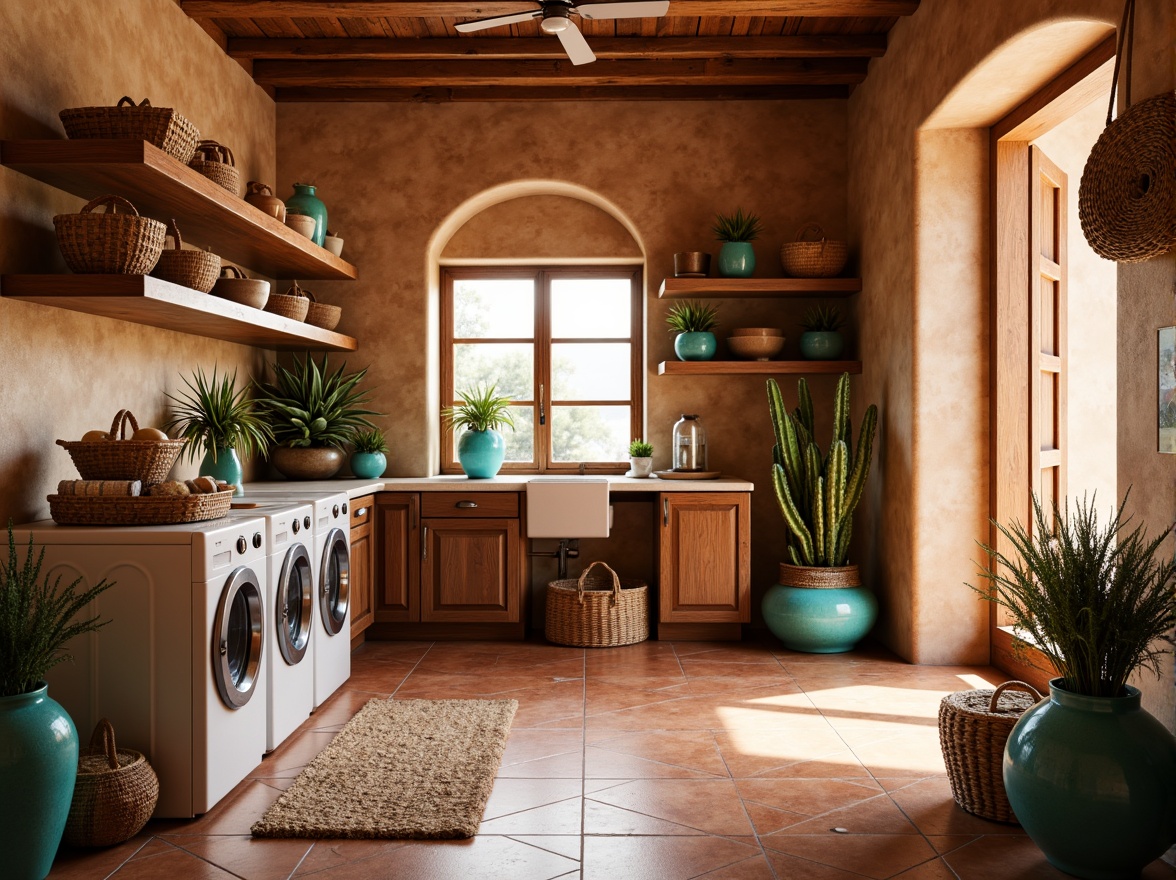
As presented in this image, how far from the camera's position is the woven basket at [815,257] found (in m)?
5.33

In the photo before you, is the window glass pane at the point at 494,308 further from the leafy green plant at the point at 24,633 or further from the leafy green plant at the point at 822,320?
the leafy green plant at the point at 24,633

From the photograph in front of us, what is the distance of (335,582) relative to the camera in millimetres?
4242

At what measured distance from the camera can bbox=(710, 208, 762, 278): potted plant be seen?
5.39 meters

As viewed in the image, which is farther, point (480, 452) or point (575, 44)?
point (480, 452)

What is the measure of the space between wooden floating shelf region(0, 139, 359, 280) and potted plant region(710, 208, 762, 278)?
85.9 inches

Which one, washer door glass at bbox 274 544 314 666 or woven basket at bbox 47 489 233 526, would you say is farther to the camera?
washer door glass at bbox 274 544 314 666

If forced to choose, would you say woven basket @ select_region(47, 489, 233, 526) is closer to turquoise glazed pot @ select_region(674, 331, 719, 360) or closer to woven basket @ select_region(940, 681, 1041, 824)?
woven basket @ select_region(940, 681, 1041, 824)

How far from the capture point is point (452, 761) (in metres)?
3.25

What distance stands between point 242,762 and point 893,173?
13.0ft

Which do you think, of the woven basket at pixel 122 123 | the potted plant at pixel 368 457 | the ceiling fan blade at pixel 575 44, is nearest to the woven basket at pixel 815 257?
the ceiling fan blade at pixel 575 44

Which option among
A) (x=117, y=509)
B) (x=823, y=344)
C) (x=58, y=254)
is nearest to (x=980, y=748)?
(x=117, y=509)

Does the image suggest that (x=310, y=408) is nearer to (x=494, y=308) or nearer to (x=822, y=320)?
(x=494, y=308)

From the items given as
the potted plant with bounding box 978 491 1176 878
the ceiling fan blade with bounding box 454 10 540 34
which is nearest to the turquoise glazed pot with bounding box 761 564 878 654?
the potted plant with bounding box 978 491 1176 878

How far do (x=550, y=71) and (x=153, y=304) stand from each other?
284 centimetres
